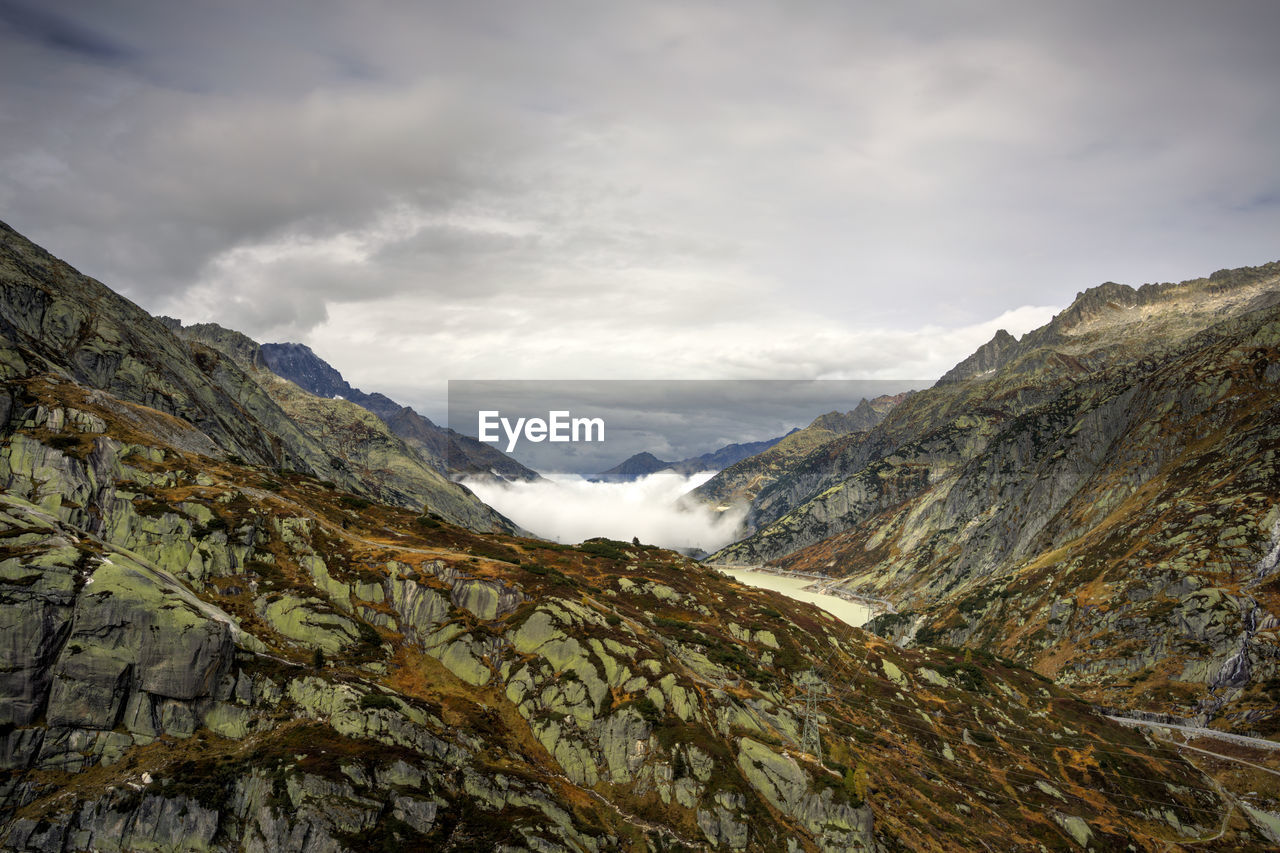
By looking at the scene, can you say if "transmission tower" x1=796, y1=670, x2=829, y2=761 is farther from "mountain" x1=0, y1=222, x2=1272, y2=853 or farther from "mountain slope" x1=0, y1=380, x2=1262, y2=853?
"mountain slope" x1=0, y1=380, x2=1262, y2=853

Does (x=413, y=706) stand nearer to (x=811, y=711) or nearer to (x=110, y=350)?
(x=811, y=711)

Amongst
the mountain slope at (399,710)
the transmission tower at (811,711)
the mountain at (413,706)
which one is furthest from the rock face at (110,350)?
the transmission tower at (811,711)

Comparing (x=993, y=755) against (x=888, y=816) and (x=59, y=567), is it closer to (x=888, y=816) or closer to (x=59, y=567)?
(x=888, y=816)

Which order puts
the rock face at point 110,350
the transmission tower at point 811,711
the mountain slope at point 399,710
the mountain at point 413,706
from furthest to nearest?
the rock face at point 110,350 → the transmission tower at point 811,711 → the mountain at point 413,706 → the mountain slope at point 399,710

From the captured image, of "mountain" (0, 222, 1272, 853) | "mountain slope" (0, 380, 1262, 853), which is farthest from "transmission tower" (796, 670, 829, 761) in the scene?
"mountain slope" (0, 380, 1262, 853)

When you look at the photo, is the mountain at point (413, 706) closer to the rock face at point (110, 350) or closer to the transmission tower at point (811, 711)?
the transmission tower at point (811, 711)
